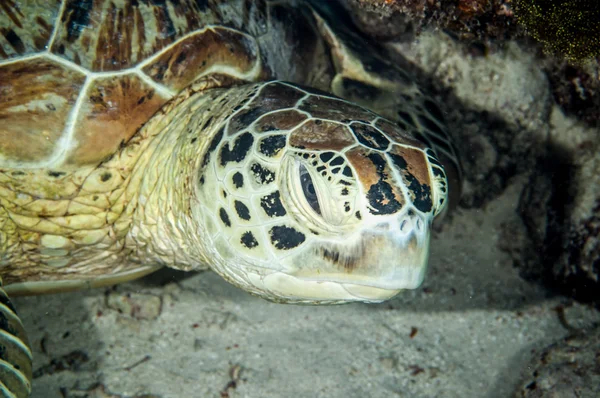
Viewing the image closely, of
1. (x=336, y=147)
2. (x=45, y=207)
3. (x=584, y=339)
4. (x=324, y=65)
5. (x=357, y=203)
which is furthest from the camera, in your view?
(x=324, y=65)

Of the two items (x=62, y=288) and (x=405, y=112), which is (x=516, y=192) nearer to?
(x=405, y=112)

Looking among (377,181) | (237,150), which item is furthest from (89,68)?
(377,181)

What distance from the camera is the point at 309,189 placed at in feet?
5.48

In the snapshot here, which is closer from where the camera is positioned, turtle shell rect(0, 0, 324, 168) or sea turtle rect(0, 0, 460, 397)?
sea turtle rect(0, 0, 460, 397)

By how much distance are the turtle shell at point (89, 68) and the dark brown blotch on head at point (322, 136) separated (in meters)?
0.78

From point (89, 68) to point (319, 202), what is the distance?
3.90 ft

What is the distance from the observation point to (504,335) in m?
2.78

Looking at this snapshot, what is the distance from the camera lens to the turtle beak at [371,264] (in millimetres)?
1613

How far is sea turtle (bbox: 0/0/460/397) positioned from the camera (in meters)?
1.66

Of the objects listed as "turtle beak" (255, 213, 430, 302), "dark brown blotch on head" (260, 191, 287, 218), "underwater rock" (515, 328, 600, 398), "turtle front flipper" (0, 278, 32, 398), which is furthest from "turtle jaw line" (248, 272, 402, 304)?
"underwater rock" (515, 328, 600, 398)

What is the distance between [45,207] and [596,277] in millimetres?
2973

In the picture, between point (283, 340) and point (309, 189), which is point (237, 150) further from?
point (283, 340)

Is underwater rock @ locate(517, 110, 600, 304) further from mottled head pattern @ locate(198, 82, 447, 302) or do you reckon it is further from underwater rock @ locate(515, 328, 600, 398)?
mottled head pattern @ locate(198, 82, 447, 302)

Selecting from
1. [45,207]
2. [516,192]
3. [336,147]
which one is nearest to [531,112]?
[516,192]
